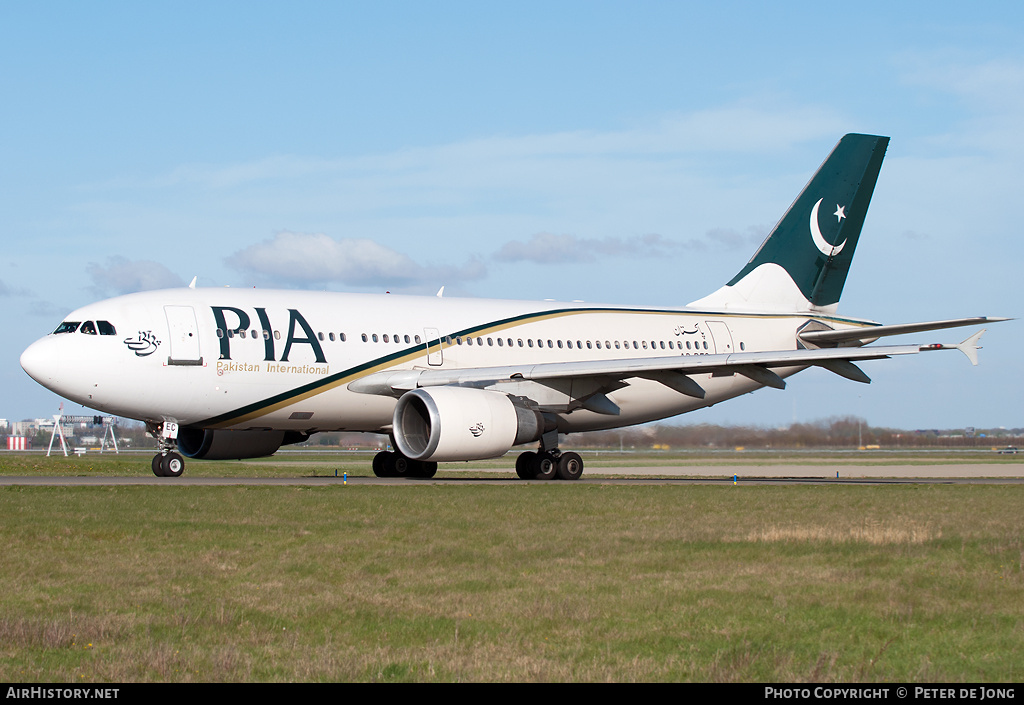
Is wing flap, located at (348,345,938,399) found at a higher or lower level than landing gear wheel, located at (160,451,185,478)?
higher

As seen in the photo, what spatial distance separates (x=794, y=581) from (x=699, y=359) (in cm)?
1372

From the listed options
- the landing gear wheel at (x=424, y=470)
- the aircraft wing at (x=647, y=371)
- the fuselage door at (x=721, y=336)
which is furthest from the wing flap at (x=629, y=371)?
the fuselage door at (x=721, y=336)

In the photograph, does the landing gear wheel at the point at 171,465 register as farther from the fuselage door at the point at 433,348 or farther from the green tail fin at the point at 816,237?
the green tail fin at the point at 816,237

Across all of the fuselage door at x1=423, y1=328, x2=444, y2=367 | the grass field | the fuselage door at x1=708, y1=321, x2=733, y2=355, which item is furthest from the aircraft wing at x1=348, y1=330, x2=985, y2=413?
the grass field

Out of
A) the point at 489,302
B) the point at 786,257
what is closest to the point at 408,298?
the point at 489,302

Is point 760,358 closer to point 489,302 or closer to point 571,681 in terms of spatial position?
point 489,302

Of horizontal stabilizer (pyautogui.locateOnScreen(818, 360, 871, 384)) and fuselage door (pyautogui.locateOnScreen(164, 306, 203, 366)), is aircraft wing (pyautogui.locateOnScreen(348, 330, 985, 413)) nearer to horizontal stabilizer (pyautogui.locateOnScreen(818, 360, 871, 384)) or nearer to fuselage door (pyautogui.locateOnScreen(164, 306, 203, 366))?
horizontal stabilizer (pyautogui.locateOnScreen(818, 360, 871, 384))

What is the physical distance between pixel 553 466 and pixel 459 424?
4.15m

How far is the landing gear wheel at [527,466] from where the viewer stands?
81.7 ft

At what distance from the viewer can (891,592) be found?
9156mm

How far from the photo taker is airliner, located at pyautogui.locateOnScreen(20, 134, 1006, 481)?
842 inches

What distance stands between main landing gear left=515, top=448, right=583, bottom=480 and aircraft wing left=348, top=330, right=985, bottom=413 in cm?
184

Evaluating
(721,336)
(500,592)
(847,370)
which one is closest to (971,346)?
(847,370)

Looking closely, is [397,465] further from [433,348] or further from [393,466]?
[433,348]
